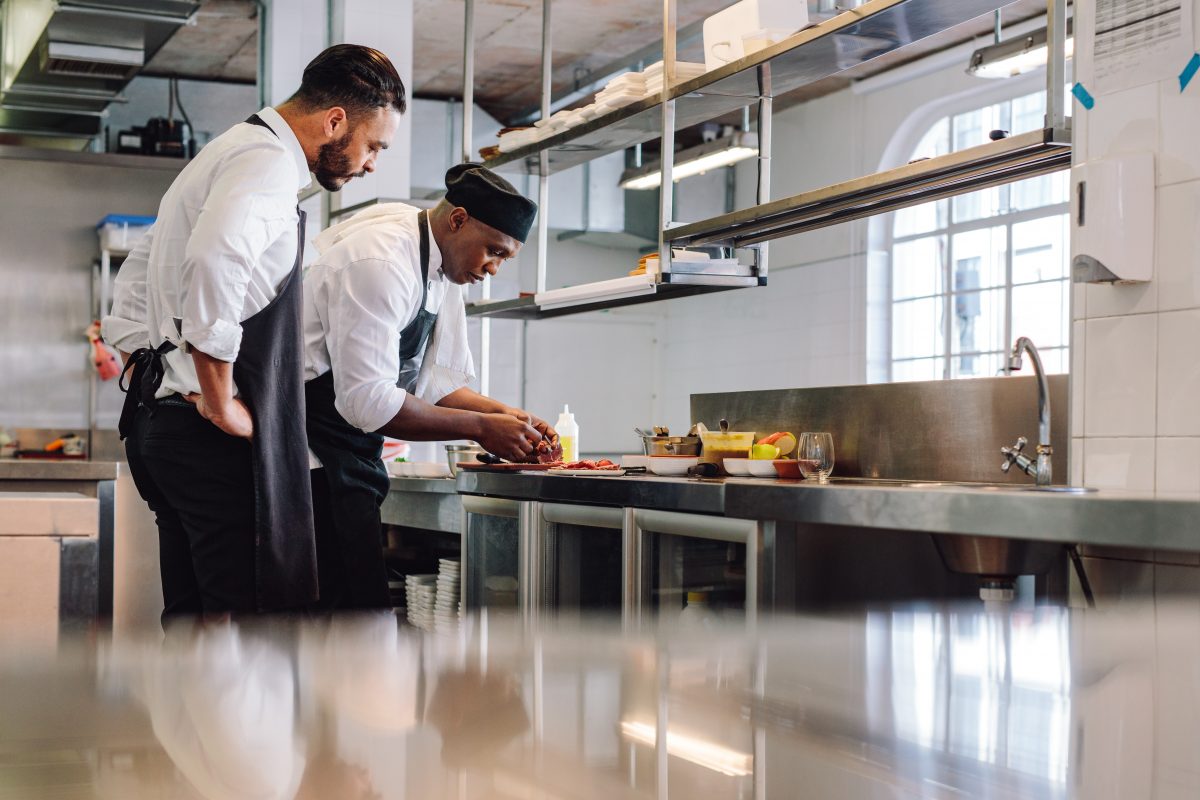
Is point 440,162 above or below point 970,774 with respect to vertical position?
above

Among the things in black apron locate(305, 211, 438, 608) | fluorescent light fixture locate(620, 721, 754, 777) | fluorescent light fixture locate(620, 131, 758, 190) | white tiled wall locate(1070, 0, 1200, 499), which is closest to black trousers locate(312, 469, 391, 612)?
black apron locate(305, 211, 438, 608)

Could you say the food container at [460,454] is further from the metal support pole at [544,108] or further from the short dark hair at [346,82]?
the short dark hair at [346,82]

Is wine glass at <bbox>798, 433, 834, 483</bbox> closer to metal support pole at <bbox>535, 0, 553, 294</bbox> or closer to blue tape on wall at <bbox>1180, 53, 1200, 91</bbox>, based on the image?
blue tape on wall at <bbox>1180, 53, 1200, 91</bbox>

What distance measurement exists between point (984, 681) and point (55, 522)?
6.01 feet

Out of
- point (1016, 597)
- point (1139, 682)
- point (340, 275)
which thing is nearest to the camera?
point (1139, 682)

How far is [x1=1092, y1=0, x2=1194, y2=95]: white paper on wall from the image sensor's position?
2283 millimetres

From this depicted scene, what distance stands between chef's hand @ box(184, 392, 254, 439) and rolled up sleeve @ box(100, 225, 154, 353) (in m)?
0.36

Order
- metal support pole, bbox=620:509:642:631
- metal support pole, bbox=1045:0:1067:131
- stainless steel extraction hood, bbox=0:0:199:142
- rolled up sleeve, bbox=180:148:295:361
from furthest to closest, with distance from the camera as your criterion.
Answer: stainless steel extraction hood, bbox=0:0:199:142
metal support pole, bbox=620:509:642:631
metal support pole, bbox=1045:0:1067:131
rolled up sleeve, bbox=180:148:295:361

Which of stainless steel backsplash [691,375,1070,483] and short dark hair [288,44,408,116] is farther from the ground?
short dark hair [288,44,408,116]

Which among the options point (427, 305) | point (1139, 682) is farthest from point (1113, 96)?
point (1139, 682)

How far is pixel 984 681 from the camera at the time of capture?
45 centimetres

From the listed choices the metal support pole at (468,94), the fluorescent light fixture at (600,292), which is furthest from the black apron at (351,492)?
the metal support pole at (468,94)

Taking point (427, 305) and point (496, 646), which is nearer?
point (496, 646)

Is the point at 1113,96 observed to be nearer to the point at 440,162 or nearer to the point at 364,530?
the point at 364,530
